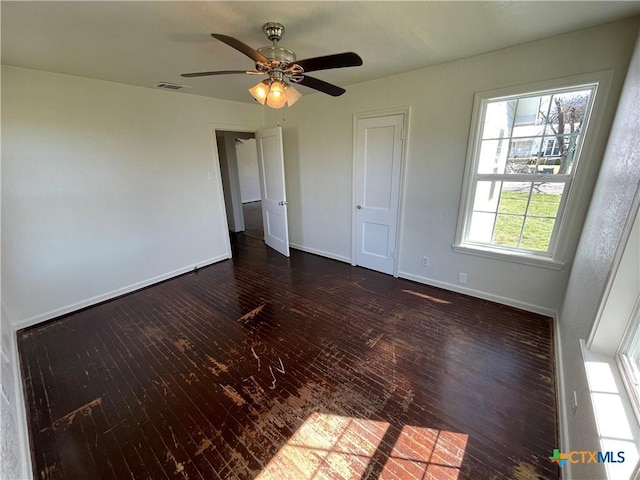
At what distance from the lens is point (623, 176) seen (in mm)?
1479

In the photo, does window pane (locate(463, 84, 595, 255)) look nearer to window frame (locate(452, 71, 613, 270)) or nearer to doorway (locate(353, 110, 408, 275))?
window frame (locate(452, 71, 613, 270))

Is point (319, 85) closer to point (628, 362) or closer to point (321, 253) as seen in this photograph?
point (628, 362)

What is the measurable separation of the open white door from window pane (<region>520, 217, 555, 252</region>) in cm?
304

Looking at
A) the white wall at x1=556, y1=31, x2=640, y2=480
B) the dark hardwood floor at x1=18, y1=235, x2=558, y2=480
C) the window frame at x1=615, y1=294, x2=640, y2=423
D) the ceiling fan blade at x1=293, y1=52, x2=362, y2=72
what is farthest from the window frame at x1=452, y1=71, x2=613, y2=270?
the ceiling fan blade at x1=293, y1=52, x2=362, y2=72

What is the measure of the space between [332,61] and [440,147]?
1.76 meters

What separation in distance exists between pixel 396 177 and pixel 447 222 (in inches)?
31.5

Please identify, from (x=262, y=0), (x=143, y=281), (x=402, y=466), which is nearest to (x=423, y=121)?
(x=262, y=0)

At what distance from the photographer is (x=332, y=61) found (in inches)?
61.6

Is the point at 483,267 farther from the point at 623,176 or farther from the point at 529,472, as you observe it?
the point at 529,472

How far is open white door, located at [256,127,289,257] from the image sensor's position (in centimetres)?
398

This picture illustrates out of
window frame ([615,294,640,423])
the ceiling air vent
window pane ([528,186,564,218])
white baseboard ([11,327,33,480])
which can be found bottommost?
white baseboard ([11,327,33,480])

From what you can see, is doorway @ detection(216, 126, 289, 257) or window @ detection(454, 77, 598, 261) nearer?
window @ detection(454, 77, 598, 261)

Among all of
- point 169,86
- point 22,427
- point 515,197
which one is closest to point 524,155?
point 515,197

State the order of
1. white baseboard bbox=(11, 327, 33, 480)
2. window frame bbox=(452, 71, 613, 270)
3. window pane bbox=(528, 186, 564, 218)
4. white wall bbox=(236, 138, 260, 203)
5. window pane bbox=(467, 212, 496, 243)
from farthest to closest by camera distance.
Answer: white wall bbox=(236, 138, 260, 203) → window pane bbox=(467, 212, 496, 243) → window pane bbox=(528, 186, 564, 218) → window frame bbox=(452, 71, 613, 270) → white baseboard bbox=(11, 327, 33, 480)
